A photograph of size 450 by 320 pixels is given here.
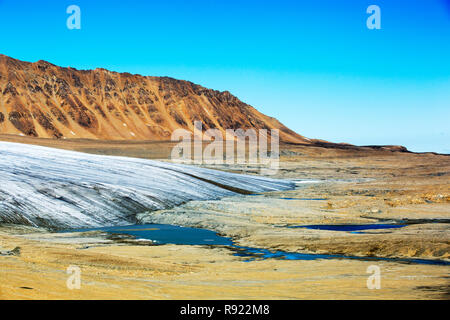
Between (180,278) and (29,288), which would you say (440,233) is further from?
(29,288)

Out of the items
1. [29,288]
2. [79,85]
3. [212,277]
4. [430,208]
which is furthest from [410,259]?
[79,85]

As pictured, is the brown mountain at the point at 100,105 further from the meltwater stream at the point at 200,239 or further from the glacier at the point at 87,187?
the meltwater stream at the point at 200,239

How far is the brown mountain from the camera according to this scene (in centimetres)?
13650

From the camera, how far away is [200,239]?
19.6 m

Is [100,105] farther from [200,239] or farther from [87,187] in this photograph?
[200,239]

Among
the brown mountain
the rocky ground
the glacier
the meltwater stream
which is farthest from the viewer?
the brown mountain

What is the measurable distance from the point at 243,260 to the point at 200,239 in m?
5.26

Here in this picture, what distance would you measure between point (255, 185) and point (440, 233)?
87.0 ft

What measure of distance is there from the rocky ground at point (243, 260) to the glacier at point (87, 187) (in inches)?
68.4

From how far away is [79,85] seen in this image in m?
159

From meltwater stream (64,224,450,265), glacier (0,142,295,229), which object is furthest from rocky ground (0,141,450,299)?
glacier (0,142,295,229)

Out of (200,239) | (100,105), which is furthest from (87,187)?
(100,105)

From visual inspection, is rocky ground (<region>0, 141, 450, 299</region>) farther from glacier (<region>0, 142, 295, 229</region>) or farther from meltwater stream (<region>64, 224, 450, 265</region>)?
glacier (<region>0, 142, 295, 229</region>)

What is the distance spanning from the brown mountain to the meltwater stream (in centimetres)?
11504
